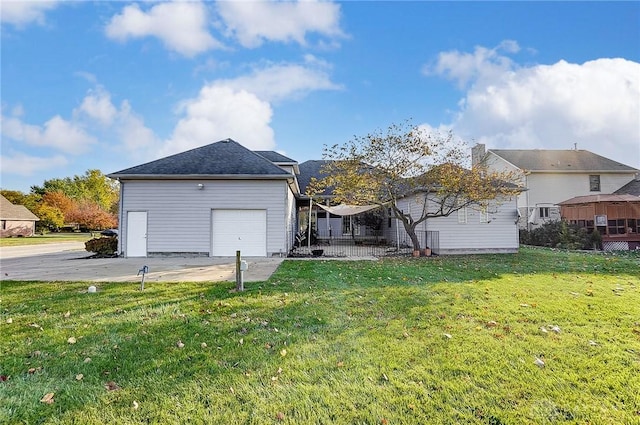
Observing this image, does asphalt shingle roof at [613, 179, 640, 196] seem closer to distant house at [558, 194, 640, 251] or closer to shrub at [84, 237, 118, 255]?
distant house at [558, 194, 640, 251]

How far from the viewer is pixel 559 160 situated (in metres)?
26.9

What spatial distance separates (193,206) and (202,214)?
21.1 inches

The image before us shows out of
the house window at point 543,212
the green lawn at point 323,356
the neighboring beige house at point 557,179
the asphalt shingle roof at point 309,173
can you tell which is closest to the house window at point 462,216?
the green lawn at point 323,356

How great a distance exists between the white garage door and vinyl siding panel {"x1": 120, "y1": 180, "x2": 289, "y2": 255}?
24 centimetres

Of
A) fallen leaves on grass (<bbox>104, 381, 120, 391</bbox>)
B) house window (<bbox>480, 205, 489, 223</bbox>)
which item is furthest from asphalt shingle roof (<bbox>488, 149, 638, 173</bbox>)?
fallen leaves on grass (<bbox>104, 381, 120, 391</bbox>)

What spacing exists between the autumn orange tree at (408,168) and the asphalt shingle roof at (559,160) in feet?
50.9

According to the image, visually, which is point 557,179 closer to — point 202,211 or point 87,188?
point 202,211

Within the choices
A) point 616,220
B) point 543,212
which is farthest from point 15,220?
point 616,220

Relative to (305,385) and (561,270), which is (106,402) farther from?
(561,270)

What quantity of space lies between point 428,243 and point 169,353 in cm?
1365

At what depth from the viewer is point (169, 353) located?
12.2 feet

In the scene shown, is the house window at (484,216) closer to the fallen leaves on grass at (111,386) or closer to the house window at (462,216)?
the house window at (462,216)

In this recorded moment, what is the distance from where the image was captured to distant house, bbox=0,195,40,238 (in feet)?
117

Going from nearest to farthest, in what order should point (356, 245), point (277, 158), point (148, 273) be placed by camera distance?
point (148, 273)
point (277, 158)
point (356, 245)
